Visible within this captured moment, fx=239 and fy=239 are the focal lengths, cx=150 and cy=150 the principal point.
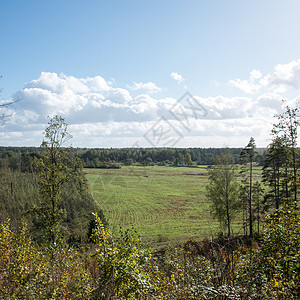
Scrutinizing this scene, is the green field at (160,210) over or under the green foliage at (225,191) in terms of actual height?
under

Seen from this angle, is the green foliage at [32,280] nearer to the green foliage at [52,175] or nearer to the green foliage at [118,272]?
the green foliage at [118,272]

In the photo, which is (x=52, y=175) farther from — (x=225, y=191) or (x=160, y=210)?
(x=160, y=210)

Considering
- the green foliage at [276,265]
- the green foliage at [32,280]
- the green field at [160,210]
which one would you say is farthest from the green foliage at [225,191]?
the green foliage at [32,280]

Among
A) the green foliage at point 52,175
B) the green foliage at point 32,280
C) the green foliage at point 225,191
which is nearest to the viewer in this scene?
the green foliage at point 32,280

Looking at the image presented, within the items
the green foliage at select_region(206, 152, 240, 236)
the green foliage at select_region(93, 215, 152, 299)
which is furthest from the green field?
the green foliage at select_region(93, 215, 152, 299)

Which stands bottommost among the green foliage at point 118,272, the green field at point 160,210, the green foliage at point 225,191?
the green field at point 160,210

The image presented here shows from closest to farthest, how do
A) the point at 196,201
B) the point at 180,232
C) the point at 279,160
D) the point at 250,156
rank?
the point at 279,160
the point at 250,156
the point at 180,232
the point at 196,201

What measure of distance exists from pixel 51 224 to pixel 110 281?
14826mm

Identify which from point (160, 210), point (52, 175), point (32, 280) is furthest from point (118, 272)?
point (160, 210)

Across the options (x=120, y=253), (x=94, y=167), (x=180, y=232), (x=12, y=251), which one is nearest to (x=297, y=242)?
(x=120, y=253)

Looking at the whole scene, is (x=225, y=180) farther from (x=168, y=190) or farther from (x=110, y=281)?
(x=168, y=190)

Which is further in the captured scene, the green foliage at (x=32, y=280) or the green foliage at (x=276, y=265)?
the green foliage at (x=32, y=280)

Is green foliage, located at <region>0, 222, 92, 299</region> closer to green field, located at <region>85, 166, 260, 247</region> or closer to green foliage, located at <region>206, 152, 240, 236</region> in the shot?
green field, located at <region>85, 166, 260, 247</region>

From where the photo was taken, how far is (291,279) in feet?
16.1
